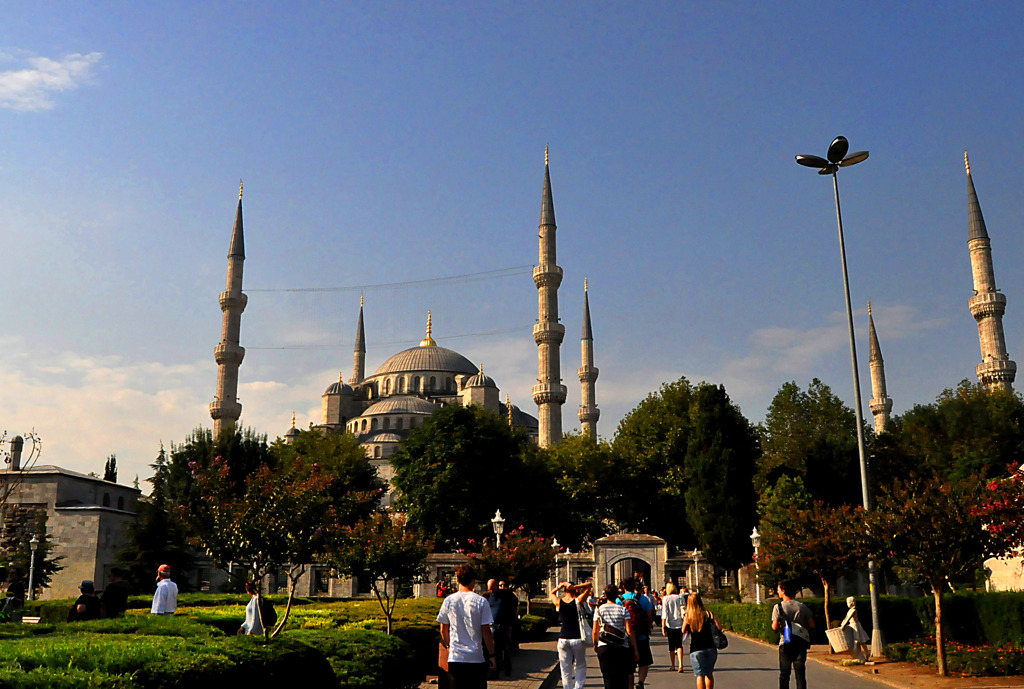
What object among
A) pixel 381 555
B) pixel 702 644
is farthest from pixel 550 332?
pixel 702 644

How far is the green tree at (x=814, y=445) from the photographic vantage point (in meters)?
38.2

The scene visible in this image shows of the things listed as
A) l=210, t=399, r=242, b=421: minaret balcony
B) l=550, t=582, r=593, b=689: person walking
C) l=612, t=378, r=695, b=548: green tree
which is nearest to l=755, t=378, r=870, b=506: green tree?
l=612, t=378, r=695, b=548: green tree

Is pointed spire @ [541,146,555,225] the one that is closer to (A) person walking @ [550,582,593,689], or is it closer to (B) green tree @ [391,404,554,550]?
(B) green tree @ [391,404,554,550]

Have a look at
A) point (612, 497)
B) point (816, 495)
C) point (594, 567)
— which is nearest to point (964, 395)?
point (816, 495)

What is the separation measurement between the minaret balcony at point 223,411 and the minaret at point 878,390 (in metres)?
41.9

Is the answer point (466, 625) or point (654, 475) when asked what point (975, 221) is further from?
point (466, 625)

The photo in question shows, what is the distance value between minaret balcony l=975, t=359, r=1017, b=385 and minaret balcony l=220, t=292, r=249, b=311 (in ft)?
149

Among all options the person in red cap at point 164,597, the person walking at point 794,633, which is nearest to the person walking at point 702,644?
the person walking at point 794,633

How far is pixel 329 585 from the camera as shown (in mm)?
44156

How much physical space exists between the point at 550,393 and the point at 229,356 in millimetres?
20526

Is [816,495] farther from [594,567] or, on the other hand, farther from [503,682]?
[503,682]

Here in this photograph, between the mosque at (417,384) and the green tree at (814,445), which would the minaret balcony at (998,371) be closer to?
the green tree at (814,445)

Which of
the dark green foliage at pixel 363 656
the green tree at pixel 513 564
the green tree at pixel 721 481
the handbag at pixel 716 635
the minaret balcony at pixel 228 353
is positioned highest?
the minaret balcony at pixel 228 353

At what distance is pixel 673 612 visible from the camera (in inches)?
601
